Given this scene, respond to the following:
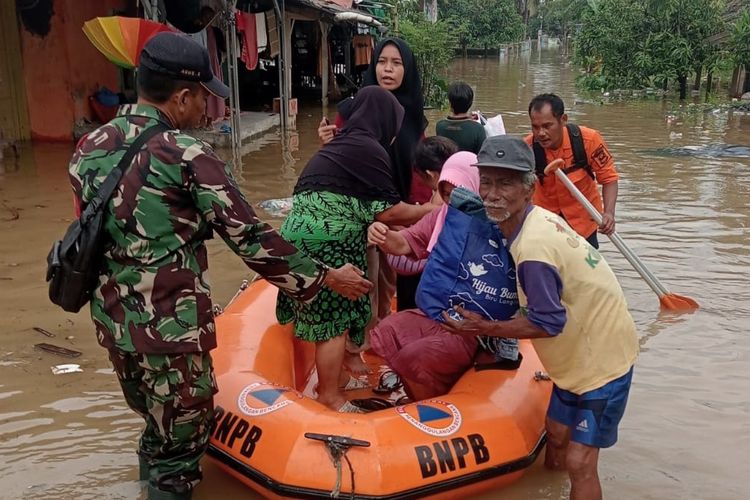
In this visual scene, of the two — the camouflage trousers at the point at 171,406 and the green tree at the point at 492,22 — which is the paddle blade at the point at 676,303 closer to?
the camouflage trousers at the point at 171,406

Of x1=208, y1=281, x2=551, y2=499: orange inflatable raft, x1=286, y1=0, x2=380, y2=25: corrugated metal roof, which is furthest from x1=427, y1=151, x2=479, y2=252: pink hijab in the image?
x1=286, y1=0, x2=380, y2=25: corrugated metal roof

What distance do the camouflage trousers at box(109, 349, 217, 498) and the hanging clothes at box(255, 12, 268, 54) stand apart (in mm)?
10435

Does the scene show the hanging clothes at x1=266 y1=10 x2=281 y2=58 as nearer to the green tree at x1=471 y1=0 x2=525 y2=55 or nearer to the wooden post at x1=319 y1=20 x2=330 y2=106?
the wooden post at x1=319 y1=20 x2=330 y2=106

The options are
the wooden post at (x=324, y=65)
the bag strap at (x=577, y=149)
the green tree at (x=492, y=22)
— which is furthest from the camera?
the green tree at (x=492, y=22)

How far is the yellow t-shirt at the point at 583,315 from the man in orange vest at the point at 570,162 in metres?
1.67

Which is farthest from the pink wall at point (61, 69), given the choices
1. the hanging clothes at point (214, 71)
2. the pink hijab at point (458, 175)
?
the pink hijab at point (458, 175)

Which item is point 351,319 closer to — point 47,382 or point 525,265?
point 525,265

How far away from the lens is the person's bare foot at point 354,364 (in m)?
3.82

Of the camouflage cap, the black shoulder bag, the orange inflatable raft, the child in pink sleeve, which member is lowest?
the orange inflatable raft

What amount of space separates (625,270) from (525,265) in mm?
4078

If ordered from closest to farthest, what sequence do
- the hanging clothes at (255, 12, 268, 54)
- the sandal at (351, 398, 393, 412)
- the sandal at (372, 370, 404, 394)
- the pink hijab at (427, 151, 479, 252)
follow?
the pink hijab at (427, 151, 479, 252)
the sandal at (351, 398, 393, 412)
the sandal at (372, 370, 404, 394)
the hanging clothes at (255, 12, 268, 54)

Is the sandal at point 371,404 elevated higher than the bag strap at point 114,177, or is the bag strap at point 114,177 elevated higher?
the bag strap at point 114,177

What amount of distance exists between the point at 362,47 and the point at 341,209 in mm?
A: 16732

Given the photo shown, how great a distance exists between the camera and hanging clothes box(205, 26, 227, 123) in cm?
1091
